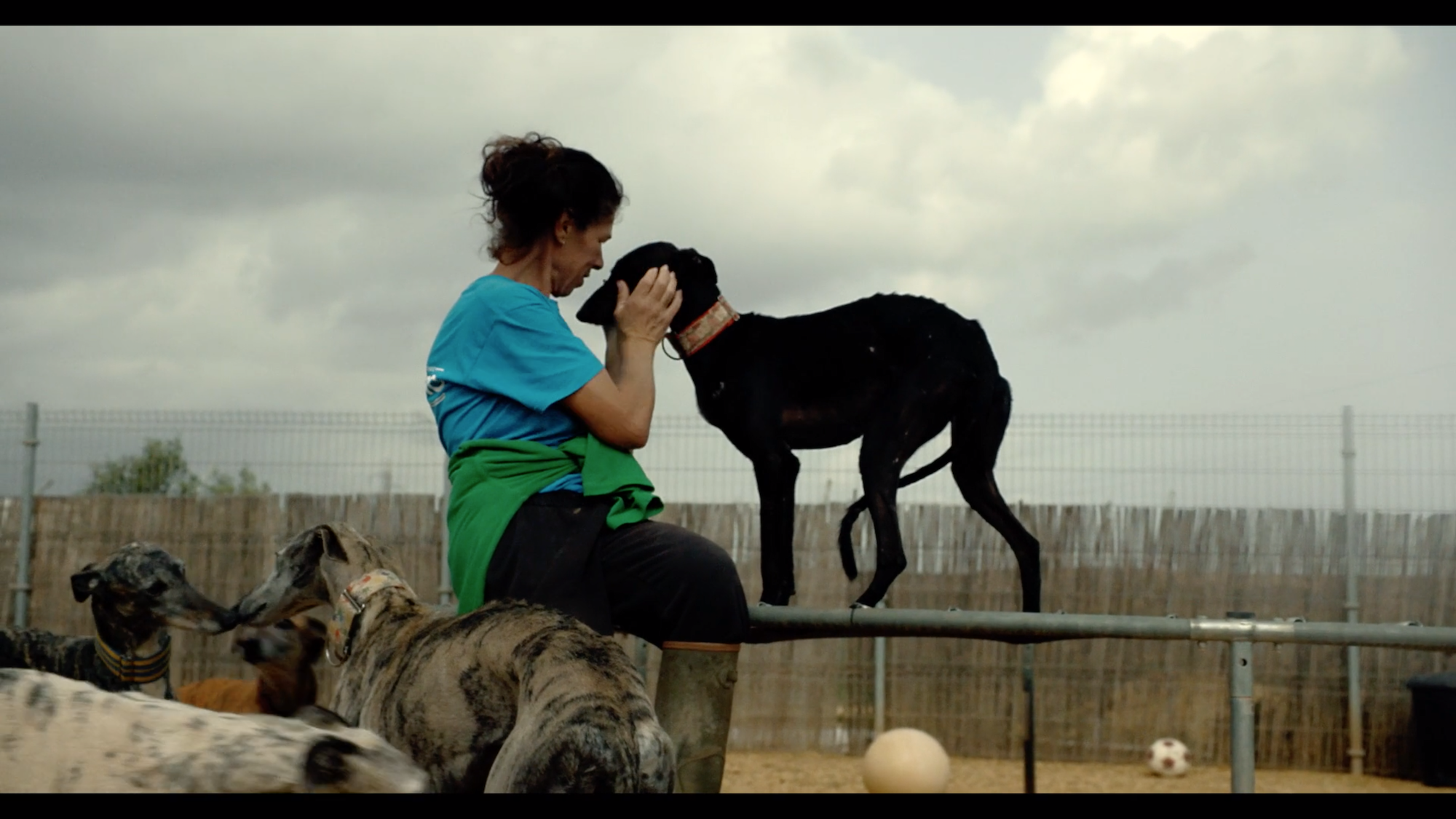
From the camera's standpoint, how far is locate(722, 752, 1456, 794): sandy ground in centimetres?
870

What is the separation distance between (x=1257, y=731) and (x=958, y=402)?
7.78m

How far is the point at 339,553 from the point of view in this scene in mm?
3334

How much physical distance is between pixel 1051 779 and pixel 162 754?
27.6 ft

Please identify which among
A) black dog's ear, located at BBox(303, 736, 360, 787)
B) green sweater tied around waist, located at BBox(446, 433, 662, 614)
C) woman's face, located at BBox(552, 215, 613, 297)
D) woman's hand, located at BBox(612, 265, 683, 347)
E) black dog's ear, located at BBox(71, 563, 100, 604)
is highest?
woman's face, located at BBox(552, 215, 613, 297)

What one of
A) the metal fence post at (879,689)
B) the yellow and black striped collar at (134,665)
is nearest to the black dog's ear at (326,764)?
the yellow and black striped collar at (134,665)

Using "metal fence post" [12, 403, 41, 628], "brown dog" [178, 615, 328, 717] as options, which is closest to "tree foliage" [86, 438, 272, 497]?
"metal fence post" [12, 403, 41, 628]

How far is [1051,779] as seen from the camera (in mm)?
9234

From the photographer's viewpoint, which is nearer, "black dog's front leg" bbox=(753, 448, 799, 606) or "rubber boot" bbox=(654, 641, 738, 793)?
"rubber boot" bbox=(654, 641, 738, 793)

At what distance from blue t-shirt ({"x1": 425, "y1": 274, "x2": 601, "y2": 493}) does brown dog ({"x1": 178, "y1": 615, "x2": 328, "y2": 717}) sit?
1.66 m

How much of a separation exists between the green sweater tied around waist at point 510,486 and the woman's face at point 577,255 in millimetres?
380

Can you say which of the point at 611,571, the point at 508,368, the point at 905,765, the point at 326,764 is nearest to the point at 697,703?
the point at 611,571

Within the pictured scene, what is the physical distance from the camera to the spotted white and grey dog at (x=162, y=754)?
5.59 ft

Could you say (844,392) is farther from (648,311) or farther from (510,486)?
(510,486)

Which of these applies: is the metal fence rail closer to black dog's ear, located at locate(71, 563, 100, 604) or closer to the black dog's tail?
the black dog's tail
